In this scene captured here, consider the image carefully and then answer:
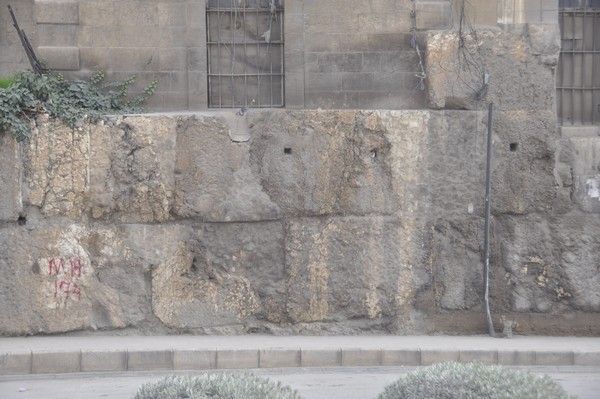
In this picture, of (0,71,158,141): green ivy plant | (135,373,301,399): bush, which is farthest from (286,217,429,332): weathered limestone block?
(135,373,301,399): bush

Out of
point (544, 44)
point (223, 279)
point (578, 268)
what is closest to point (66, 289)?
point (223, 279)

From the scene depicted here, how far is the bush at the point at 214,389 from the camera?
5410 mm

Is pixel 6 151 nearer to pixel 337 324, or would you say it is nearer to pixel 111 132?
pixel 111 132

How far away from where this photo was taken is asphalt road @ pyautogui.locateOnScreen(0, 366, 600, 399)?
28.3 ft

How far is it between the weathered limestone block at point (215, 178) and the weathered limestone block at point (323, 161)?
146 millimetres

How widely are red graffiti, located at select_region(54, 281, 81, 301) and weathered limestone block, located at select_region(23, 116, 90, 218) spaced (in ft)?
2.43

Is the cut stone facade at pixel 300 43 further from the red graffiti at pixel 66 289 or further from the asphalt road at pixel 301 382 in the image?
the asphalt road at pixel 301 382

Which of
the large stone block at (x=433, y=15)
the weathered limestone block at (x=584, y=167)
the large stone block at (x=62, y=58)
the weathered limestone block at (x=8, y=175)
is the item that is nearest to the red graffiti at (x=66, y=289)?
the weathered limestone block at (x=8, y=175)

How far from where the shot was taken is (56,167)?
10.5m

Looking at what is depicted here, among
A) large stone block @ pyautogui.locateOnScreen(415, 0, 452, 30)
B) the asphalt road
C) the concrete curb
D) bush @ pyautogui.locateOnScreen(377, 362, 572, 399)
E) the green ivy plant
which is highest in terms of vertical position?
large stone block @ pyautogui.locateOnScreen(415, 0, 452, 30)

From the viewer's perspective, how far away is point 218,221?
35.5 ft

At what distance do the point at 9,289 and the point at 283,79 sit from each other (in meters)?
3.85

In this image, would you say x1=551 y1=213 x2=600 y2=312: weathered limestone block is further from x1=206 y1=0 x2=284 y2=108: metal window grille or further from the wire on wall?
x1=206 y1=0 x2=284 y2=108: metal window grille

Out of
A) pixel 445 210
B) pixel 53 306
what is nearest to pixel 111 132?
pixel 53 306
